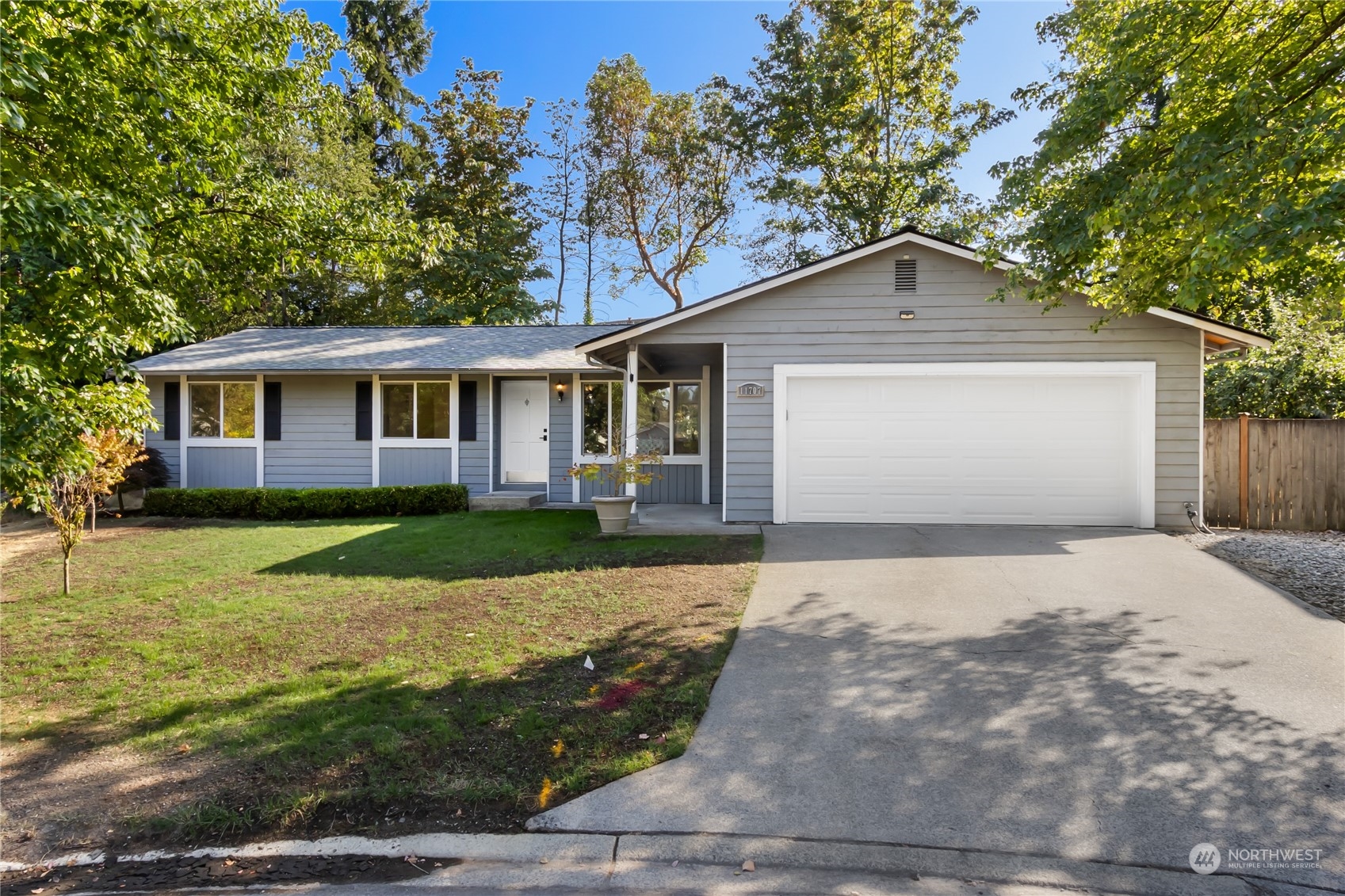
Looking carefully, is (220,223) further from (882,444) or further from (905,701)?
(882,444)

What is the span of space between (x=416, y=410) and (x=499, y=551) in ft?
19.8

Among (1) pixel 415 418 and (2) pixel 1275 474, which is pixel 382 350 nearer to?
(1) pixel 415 418

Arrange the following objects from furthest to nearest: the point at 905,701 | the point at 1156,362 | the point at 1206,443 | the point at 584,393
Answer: the point at 584,393 < the point at 1206,443 < the point at 1156,362 < the point at 905,701

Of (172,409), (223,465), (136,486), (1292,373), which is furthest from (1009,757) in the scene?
(172,409)

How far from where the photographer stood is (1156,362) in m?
8.91

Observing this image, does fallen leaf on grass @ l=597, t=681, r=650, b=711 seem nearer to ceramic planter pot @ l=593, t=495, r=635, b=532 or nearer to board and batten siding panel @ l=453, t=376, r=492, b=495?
ceramic planter pot @ l=593, t=495, r=635, b=532

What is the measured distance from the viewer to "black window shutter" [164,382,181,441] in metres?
13.3

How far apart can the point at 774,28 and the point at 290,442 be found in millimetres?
18051

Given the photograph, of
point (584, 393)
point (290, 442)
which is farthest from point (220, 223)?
point (290, 442)

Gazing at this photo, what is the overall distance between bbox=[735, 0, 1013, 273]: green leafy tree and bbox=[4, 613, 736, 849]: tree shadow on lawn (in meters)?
17.9

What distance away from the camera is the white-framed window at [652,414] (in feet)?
41.7

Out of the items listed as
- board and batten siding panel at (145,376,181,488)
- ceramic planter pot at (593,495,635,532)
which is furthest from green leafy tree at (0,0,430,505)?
board and batten siding panel at (145,376,181,488)

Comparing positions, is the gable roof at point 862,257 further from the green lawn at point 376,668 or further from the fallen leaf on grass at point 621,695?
the fallen leaf on grass at point 621,695

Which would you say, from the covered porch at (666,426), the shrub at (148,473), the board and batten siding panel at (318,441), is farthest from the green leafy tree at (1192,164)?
the shrub at (148,473)
